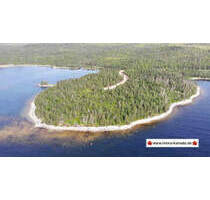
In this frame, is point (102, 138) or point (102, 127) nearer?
point (102, 138)

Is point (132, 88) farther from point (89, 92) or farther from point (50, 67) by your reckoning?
point (50, 67)

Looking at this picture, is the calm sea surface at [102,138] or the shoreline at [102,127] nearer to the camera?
the calm sea surface at [102,138]

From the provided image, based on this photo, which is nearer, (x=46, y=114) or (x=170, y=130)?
(x=170, y=130)

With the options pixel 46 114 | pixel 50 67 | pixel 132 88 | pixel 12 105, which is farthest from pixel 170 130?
pixel 50 67

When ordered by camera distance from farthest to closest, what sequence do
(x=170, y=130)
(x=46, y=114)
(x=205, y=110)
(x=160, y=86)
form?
(x=160, y=86), (x=205, y=110), (x=46, y=114), (x=170, y=130)

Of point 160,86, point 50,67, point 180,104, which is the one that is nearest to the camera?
point 180,104

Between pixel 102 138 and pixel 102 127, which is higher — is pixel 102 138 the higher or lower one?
the lower one

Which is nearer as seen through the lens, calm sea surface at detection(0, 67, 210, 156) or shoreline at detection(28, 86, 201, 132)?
calm sea surface at detection(0, 67, 210, 156)

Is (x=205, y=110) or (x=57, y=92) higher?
(x=57, y=92)

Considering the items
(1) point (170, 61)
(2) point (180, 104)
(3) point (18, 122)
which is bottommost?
(3) point (18, 122)
